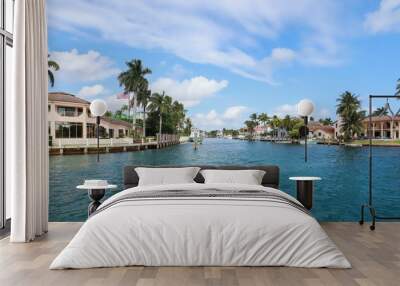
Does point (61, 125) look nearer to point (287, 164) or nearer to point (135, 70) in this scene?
point (135, 70)

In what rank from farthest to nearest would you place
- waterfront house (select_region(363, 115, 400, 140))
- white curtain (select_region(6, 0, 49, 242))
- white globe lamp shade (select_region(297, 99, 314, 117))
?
waterfront house (select_region(363, 115, 400, 140)) → white globe lamp shade (select_region(297, 99, 314, 117)) → white curtain (select_region(6, 0, 49, 242))

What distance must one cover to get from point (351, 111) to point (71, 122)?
4.46 meters

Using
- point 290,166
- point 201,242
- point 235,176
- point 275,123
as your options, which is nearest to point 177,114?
point 275,123

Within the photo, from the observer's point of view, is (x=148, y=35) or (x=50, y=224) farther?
(x=148, y=35)

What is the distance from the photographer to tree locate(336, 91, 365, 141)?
6625 mm

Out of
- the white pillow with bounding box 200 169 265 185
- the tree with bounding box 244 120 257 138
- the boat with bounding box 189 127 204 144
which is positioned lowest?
the white pillow with bounding box 200 169 265 185

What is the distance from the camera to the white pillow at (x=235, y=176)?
4.84m

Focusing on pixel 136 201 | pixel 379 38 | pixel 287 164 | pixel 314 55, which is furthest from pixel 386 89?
pixel 136 201

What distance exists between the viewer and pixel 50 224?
17.0 ft

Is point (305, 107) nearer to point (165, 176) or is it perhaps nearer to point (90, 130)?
point (165, 176)

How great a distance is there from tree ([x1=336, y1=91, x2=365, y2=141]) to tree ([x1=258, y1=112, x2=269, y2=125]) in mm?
1114

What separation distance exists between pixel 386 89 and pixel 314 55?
1.26 metres

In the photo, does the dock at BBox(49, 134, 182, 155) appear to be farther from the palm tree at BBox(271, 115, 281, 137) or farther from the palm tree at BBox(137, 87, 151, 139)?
the palm tree at BBox(271, 115, 281, 137)

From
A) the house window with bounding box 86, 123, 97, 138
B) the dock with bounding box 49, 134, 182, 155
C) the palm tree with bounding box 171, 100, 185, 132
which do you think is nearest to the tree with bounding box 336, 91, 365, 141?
the palm tree with bounding box 171, 100, 185, 132
